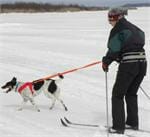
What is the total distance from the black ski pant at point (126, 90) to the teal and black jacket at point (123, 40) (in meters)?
0.20

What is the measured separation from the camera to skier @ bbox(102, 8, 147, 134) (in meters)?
6.57

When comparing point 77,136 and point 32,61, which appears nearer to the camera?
point 77,136

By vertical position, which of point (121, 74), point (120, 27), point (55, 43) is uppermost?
point (120, 27)

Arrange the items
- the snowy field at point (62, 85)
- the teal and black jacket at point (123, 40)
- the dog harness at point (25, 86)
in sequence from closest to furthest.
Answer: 1. the teal and black jacket at point (123, 40)
2. the snowy field at point (62, 85)
3. the dog harness at point (25, 86)

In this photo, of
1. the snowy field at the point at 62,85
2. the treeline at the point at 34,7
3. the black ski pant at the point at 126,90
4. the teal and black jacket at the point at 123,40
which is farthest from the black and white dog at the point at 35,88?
the treeline at the point at 34,7

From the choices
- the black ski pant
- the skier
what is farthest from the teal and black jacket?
the black ski pant

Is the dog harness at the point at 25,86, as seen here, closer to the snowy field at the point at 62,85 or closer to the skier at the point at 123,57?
the snowy field at the point at 62,85

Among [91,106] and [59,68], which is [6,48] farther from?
[91,106]

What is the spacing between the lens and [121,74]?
6738 mm

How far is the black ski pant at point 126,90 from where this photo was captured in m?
6.71

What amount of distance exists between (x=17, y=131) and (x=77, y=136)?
0.88 meters

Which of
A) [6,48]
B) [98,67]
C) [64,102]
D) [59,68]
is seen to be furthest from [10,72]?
[6,48]

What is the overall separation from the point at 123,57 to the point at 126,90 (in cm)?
49

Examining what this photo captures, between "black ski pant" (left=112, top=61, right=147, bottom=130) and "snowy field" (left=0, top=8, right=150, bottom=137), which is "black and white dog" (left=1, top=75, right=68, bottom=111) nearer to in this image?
"snowy field" (left=0, top=8, right=150, bottom=137)
